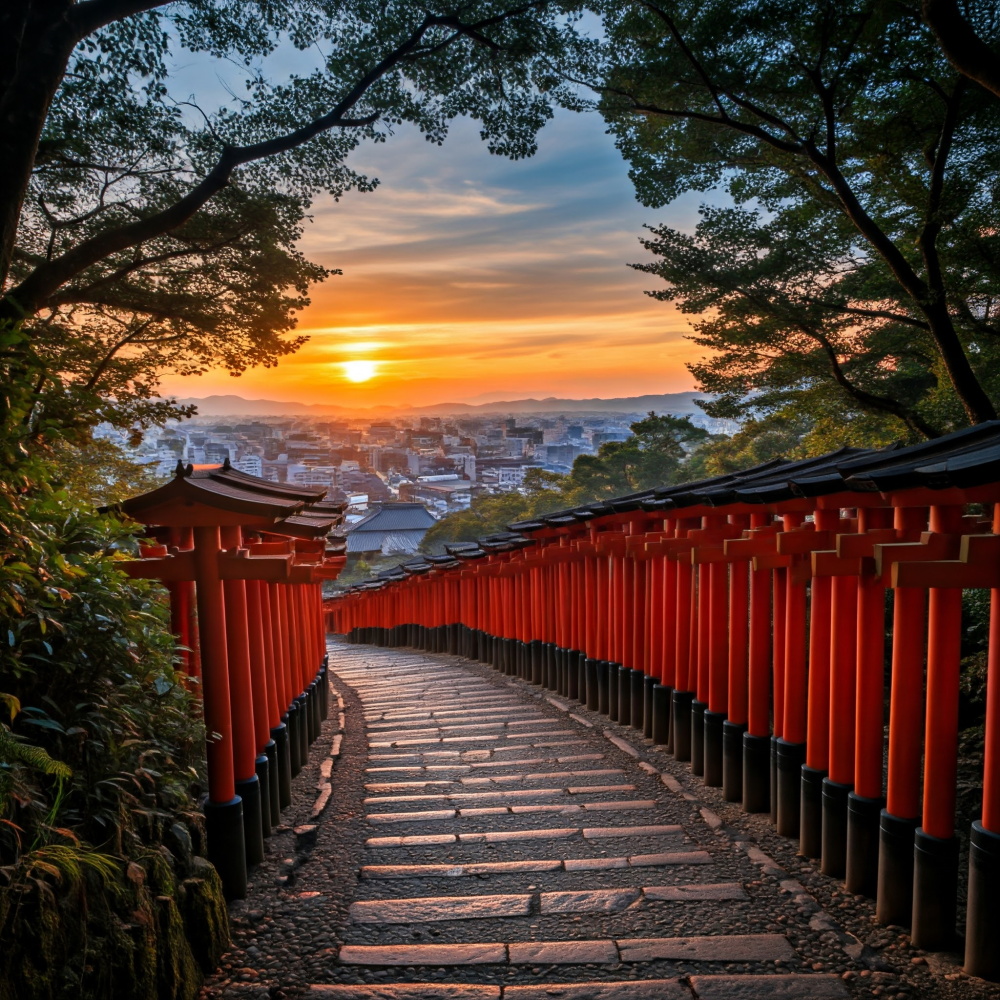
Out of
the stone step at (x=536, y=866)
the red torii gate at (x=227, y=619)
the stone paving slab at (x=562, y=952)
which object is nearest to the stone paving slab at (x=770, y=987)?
the stone paving slab at (x=562, y=952)

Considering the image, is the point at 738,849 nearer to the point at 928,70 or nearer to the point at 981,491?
the point at 981,491

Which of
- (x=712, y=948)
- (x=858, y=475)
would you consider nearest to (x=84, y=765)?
(x=712, y=948)

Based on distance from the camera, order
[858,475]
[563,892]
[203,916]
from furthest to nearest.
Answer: [563,892]
[858,475]
[203,916]

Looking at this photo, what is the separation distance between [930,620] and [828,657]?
0.99 meters

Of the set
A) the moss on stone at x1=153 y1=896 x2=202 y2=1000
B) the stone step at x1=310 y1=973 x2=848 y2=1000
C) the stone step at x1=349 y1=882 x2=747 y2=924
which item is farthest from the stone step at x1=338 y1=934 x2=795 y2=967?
the moss on stone at x1=153 y1=896 x2=202 y2=1000

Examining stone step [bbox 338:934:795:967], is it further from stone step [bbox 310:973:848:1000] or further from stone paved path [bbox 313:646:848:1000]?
stone step [bbox 310:973:848:1000]

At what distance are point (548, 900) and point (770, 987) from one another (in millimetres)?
1169

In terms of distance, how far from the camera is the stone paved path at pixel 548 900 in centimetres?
327

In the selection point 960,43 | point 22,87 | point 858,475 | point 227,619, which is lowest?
point 227,619

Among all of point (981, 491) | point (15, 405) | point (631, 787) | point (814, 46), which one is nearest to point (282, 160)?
point (814, 46)

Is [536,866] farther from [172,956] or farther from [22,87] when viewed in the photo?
[22,87]

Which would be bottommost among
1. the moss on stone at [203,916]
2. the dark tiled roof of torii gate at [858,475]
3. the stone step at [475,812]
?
the stone step at [475,812]

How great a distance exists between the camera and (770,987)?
3.17 meters

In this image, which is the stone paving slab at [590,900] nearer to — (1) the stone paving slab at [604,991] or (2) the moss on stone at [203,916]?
(1) the stone paving slab at [604,991]
